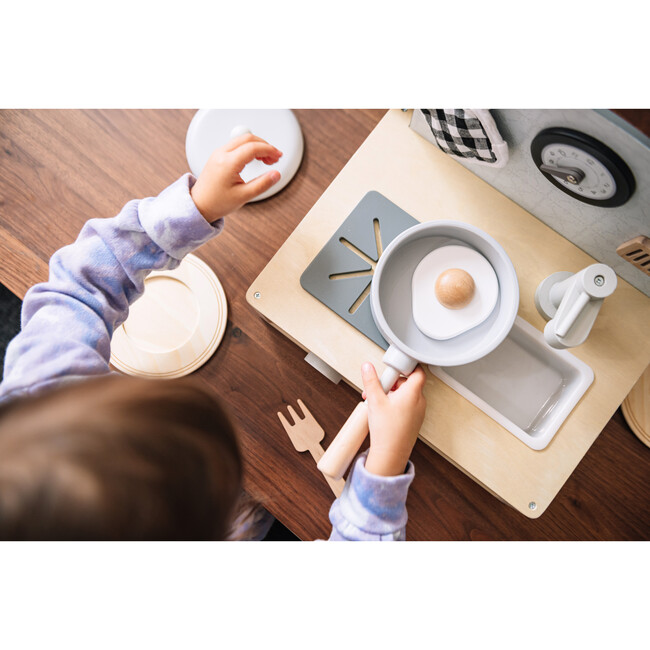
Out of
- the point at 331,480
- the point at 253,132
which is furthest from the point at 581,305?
the point at 253,132

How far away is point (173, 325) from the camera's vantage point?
74 cm

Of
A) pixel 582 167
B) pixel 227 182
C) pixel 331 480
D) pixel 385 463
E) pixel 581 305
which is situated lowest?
pixel 331 480

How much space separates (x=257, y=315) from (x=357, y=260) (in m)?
0.19

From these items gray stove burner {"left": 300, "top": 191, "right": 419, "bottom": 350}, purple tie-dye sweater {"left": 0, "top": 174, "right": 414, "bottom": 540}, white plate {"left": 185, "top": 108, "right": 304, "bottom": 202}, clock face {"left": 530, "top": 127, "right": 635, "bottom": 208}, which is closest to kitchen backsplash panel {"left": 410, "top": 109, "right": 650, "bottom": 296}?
clock face {"left": 530, "top": 127, "right": 635, "bottom": 208}

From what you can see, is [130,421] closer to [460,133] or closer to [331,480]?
[331,480]

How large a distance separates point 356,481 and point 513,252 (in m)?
0.36

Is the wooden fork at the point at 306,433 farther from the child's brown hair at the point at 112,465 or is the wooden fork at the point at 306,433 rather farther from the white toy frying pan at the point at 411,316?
the child's brown hair at the point at 112,465

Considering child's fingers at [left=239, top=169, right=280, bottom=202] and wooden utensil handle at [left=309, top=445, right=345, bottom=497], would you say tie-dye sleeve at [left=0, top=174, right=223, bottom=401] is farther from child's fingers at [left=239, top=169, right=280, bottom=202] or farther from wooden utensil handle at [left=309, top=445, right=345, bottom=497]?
wooden utensil handle at [left=309, top=445, right=345, bottom=497]

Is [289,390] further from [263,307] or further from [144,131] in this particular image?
[144,131]

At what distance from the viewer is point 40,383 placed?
1.90ft

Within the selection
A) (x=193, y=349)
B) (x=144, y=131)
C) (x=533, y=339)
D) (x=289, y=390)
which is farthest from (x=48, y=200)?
(x=533, y=339)

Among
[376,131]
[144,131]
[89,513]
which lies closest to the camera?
[89,513]

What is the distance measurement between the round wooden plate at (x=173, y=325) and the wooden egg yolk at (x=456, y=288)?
0.32 meters

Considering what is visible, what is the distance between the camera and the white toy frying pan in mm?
586
